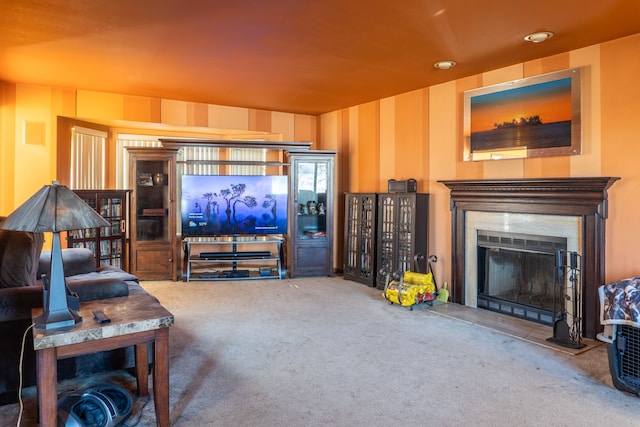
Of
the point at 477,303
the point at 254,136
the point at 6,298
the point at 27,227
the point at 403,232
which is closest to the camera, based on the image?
the point at 27,227

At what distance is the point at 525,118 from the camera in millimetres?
4086

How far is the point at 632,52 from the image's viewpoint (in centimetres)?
341

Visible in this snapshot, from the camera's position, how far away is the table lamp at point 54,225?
189cm

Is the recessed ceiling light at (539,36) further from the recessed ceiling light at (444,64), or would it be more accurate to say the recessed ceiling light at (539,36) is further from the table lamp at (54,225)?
the table lamp at (54,225)

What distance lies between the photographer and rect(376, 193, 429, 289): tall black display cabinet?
497cm

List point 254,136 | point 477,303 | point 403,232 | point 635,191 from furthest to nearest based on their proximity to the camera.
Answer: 1. point 254,136
2. point 403,232
3. point 477,303
4. point 635,191

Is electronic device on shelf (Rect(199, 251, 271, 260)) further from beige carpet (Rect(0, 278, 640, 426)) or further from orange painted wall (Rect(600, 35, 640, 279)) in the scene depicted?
orange painted wall (Rect(600, 35, 640, 279))

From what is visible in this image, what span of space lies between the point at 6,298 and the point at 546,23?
157 inches

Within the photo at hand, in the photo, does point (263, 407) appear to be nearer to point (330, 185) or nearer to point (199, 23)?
point (199, 23)

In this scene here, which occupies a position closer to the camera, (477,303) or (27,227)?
(27,227)

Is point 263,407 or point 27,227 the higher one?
point 27,227

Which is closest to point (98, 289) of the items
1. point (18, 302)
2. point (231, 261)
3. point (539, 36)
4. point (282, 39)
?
point (18, 302)

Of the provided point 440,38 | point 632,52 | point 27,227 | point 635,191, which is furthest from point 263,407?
point 632,52

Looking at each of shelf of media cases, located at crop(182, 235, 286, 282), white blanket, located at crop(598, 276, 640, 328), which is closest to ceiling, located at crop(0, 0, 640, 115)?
white blanket, located at crop(598, 276, 640, 328)
